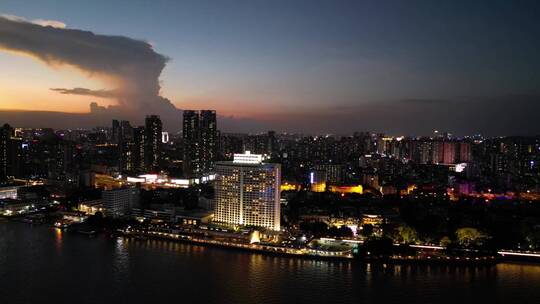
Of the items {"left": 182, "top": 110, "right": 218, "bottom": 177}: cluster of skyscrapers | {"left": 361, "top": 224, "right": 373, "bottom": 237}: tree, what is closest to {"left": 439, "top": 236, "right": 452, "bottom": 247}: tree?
{"left": 361, "top": 224, "right": 373, "bottom": 237}: tree

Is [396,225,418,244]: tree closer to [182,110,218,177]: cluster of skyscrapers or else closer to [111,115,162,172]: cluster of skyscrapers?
[182,110,218,177]: cluster of skyscrapers

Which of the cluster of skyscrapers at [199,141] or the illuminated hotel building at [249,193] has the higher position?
the cluster of skyscrapers at [199,141]

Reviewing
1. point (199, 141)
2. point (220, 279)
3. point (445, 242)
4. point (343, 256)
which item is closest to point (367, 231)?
point (445, 242)

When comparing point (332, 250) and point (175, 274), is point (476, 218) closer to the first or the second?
point (332, 250)

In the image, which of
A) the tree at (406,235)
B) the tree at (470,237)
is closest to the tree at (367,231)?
the tree at (406,235)

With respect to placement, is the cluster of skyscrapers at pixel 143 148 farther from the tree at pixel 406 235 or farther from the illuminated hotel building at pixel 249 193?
the tree at pixel 406 235

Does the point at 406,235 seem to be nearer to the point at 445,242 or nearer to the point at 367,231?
the point at 445,242

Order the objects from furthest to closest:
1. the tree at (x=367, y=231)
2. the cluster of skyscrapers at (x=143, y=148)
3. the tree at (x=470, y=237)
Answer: the cluster of skyscrapers at (x=143, y=148) < the tree at (x=367, y=231) < the tree at (x=470, y=237)

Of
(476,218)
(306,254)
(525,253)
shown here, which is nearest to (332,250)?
(306,254)
